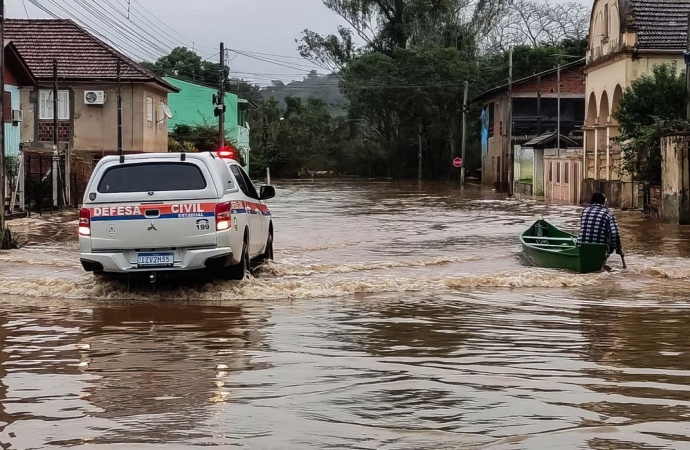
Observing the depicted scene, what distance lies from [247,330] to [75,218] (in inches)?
834

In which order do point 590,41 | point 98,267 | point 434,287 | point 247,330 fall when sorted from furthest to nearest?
point 590,41 < point 434,287 < point 98,267 < point 247,330

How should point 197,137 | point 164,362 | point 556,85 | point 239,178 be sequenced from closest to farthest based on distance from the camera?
1. point 164,362
2. point 239,178
3. point 197,137
4. point 556,85

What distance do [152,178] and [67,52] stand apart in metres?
34.7

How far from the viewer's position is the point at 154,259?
13.3 meters

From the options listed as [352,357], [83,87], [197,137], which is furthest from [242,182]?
[197,137]

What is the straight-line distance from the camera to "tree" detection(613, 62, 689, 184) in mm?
30797

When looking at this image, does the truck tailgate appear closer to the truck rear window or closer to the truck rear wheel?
the truck rear window

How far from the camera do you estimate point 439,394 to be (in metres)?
7.58

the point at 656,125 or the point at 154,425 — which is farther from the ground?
the point at 656,125

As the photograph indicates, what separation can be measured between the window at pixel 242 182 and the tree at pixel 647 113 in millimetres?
17548

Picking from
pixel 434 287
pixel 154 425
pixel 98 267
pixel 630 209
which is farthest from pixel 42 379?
pixel 630 209

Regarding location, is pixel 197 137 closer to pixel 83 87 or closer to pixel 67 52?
pixel 67 52

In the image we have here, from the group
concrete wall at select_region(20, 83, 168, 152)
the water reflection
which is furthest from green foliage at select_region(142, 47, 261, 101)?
the water reflection

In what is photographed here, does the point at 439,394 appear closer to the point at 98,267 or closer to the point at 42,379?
the point at 42,379
